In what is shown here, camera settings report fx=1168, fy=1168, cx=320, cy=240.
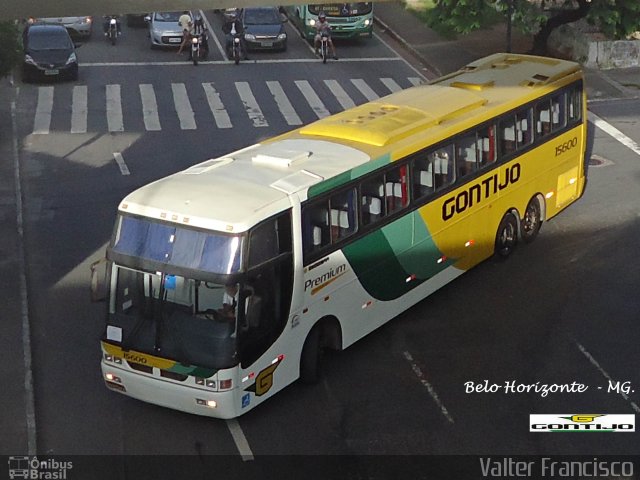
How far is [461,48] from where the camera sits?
42.3 m

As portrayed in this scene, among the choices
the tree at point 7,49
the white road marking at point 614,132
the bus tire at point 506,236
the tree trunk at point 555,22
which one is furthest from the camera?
the tree trunk at point 555,22

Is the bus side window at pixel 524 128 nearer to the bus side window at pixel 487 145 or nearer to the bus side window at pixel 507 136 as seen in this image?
the bus side window at pixel 507 136

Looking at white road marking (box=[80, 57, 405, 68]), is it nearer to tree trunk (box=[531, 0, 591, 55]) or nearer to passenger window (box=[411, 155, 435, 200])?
tree trunk (box=[531, 0, 591, 55])

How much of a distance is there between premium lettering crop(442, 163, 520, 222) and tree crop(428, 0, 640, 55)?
1741 cm

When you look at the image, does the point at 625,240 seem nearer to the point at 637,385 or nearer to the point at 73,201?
the point at 637,385

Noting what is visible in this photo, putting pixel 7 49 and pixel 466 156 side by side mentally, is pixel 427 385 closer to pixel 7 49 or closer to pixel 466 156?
pixel 466 156

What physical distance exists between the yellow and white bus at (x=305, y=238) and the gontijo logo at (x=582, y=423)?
332 cm

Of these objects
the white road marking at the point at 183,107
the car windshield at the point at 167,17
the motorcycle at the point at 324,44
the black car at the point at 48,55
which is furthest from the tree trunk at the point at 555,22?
the black car at the point at 48,55

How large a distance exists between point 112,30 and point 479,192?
86.9 feet

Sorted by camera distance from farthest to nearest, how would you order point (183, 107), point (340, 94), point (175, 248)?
point (340, 94) < point (183, 107) < point (175, 248)

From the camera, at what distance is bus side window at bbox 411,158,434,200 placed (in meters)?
19.0

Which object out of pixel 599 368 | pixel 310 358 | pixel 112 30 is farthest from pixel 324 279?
pixel 112 30

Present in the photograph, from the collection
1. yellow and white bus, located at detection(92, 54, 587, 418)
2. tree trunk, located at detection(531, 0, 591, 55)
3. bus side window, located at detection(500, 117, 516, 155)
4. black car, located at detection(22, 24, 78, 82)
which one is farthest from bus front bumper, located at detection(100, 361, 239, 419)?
tree trunk, located at detection(531, 0, 591, 55)

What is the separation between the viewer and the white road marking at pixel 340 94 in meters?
35.0
